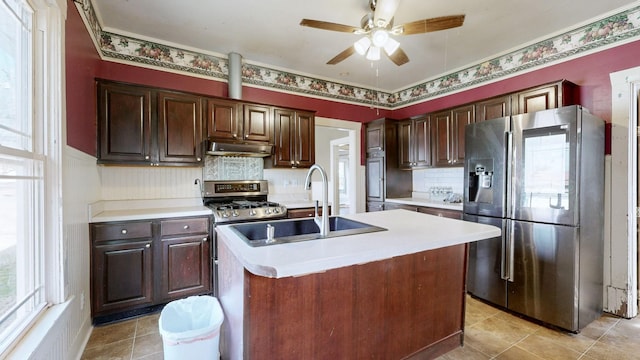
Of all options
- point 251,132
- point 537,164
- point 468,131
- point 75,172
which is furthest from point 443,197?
point 75,172

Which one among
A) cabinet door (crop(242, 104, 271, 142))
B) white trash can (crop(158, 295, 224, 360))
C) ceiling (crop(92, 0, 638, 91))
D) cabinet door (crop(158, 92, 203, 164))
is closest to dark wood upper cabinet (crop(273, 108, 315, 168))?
cabinet door (crop(242, 104, 271, 142))

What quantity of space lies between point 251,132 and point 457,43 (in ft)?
8.66

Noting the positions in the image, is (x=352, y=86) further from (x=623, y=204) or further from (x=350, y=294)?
(x=350, y=294)

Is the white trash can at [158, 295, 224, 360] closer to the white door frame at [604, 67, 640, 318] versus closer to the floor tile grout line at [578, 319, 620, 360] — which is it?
the floor tile grout line at [578, 319, 620, 360]

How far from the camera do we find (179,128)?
2.99 metres

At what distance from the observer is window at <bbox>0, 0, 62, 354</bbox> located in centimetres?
123

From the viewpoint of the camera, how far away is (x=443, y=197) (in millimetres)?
4121

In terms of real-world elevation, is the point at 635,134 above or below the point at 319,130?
below

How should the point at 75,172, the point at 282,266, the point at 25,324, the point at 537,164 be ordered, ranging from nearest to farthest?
the point at 282,266, the point at 25,324, the point at 75,172, the point at 537,164

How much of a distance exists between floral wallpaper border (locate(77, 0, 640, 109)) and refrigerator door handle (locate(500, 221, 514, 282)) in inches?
78.5

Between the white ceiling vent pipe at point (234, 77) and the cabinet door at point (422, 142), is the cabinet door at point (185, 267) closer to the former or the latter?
the white ceiling vent pipe at point (234, 77)

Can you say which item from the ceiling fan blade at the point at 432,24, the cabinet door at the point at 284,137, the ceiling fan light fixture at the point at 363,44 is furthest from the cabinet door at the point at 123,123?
the ceiling fan blade at the point at 432,24

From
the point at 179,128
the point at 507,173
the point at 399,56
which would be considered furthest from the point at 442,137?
the point at 179,128

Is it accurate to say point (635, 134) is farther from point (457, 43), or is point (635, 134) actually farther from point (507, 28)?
point (457, 43)
